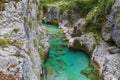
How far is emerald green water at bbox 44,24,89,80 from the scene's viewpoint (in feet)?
75.9

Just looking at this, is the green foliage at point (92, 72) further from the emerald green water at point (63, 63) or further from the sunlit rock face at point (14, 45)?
the sunlit rock face at point (14, 45)

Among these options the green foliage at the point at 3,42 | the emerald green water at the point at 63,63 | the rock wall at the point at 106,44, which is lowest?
the emerald green water at the point at 63,63

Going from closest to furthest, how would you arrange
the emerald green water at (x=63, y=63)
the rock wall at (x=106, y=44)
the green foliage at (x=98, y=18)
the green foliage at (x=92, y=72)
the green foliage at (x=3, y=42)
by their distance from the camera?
the green foliage at (x=3, y=42)
the rock wall at (x=106, y=44)
the green foliage at (x=92, y=72)
the emerald green water at (x=63, y=63)
the green foliage at (x=98, y=18)

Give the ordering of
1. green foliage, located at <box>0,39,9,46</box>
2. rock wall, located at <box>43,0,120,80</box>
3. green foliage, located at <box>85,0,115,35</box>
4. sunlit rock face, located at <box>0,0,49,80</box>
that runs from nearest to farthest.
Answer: sunlit rock face, located at <box>0,0,49,80</box> < green foliage, located at <box>0,39,9,46</box> < rock wall, located at <box>43,0,120,80</box> < green foliage, located at <box>85,0,115,35</box>

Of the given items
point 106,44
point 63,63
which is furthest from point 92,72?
point 106,44

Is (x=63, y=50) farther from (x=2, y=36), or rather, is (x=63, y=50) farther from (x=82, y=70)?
(x=2, y=36)

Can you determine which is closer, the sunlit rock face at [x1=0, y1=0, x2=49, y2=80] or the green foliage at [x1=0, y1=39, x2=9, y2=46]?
the sunlit rock face at [x1=0, y1=0, x2=49, y2=80]

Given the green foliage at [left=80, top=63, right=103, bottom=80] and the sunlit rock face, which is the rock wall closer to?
Answer: the green foliage at [left=80, top=63, right=103, bottom=80]

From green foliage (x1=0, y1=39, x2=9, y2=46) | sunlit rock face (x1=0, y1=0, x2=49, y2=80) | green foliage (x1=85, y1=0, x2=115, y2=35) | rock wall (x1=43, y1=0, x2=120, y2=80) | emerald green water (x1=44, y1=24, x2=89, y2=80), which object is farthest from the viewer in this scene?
green foliage (x1=85, y1=0, x2=115, y2=35)

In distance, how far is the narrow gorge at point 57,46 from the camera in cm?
1300

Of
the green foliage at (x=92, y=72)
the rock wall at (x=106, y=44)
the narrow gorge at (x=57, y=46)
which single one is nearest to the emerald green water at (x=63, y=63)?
the narrow gorge at (x=57, y=46)

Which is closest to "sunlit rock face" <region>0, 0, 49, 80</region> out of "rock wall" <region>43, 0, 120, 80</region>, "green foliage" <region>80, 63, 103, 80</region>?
"green foliage" <region>80, 63, 103, 80</region>

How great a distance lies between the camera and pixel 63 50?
32344mm

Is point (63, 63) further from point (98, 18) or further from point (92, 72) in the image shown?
point (98, 18)
